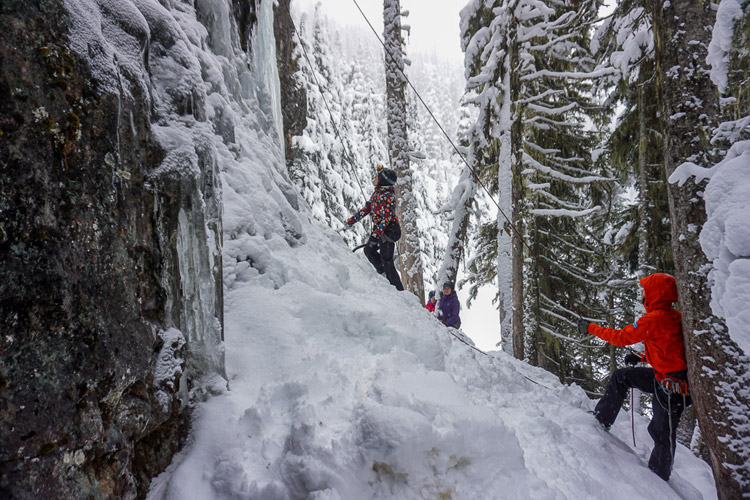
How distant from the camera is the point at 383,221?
644 centimetres

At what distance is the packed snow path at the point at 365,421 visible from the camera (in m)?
2.16

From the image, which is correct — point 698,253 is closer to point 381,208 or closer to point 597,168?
point 381,208

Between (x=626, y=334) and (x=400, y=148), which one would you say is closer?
(x=626, y=334)

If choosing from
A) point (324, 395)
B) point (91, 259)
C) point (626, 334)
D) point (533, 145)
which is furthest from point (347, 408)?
point (533, 145)

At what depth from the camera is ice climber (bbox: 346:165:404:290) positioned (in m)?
6.35

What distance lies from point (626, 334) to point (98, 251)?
407 cm

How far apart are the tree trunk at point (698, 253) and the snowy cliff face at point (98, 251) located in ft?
11.6

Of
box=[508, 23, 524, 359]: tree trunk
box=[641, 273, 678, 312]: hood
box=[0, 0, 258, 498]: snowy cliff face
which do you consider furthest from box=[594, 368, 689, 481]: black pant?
box=[508, 23, 524, 359]: tree trunk

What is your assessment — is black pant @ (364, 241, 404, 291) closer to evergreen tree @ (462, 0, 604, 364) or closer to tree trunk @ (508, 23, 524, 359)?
evergreen tree @ (462, 0, 604, 364)

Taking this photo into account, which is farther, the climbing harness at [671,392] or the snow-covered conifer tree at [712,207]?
the climbing harness at [671,392]

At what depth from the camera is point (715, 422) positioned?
286 centimetres

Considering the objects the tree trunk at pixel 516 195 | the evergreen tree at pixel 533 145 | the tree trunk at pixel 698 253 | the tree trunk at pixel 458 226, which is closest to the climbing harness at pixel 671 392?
the tree trunk at pixel 698 253

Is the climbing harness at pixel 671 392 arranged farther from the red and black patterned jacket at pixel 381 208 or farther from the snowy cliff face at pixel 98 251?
the red and black patterned jacket at pixel 381 208

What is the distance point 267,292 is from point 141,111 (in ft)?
6.19
